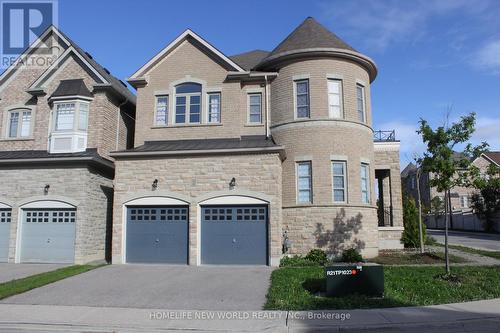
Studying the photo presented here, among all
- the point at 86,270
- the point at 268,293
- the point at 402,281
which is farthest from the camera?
the point at 86,270

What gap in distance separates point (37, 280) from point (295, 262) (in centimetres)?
906

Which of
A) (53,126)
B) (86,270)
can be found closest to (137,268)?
(86,270)

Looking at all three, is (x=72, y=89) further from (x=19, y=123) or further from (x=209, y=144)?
(x=209, y=144)

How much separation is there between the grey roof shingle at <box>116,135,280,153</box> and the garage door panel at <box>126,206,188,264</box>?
2.53m

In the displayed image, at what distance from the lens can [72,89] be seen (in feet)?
64.6

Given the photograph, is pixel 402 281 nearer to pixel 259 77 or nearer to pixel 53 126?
pixel 259 77

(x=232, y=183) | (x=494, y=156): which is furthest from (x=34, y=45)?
(x=494, y=156)

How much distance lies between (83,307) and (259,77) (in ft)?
42.7

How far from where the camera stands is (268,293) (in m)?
11.3

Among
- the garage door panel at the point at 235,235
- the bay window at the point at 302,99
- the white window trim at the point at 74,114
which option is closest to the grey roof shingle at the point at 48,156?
the white window trim at the point at 74,114

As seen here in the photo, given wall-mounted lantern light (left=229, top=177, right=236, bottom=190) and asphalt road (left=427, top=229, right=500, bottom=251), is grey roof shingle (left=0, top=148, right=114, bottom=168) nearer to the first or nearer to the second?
wall-mounted lantern light (left=229, top=177, right=236, bottom=190)

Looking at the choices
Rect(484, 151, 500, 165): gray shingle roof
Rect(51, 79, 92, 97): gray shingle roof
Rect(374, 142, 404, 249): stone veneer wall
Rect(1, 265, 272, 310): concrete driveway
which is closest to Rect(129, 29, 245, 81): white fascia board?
Rect(51, 79, 92, 97): gray shingle roof

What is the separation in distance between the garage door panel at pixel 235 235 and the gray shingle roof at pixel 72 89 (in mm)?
8541

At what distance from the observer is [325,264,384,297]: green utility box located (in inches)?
420
